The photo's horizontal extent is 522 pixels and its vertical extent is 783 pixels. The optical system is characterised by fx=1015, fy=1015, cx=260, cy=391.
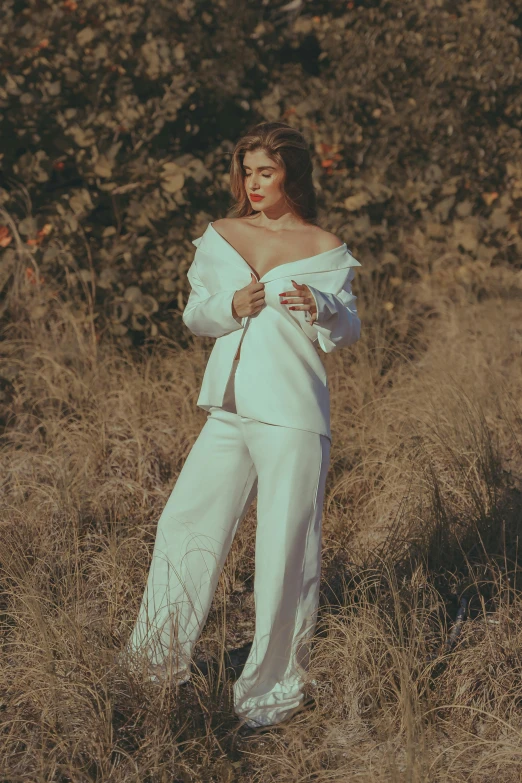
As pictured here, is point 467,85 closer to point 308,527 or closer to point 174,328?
point 174,328

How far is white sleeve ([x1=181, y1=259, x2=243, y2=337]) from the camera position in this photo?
9.14 feet

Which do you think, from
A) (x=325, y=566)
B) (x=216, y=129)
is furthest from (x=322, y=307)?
(x=216, y=129)

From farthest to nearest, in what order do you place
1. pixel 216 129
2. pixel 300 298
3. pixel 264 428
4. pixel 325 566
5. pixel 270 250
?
pixel 216 129, pixel 325 566, pixel 270 250, pixel 264 428, pixel 300 298

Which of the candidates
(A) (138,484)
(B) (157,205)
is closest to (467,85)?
(B) (157,205)

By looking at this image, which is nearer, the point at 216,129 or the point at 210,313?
the point at 210,313

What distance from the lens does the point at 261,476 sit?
2.83 metres

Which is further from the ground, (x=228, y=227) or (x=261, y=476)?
(x=228, y=227)

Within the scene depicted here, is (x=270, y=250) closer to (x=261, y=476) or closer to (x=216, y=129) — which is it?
(x=261, y=476)

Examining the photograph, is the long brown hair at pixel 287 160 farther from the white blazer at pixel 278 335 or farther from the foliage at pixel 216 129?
the foliage at pixel 216 129

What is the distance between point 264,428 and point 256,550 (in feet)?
1.14

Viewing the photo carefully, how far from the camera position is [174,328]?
5.61 metres

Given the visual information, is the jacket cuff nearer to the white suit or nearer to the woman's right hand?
the white suit

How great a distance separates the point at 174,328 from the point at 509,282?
211cm

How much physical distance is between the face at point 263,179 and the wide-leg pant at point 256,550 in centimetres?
53
